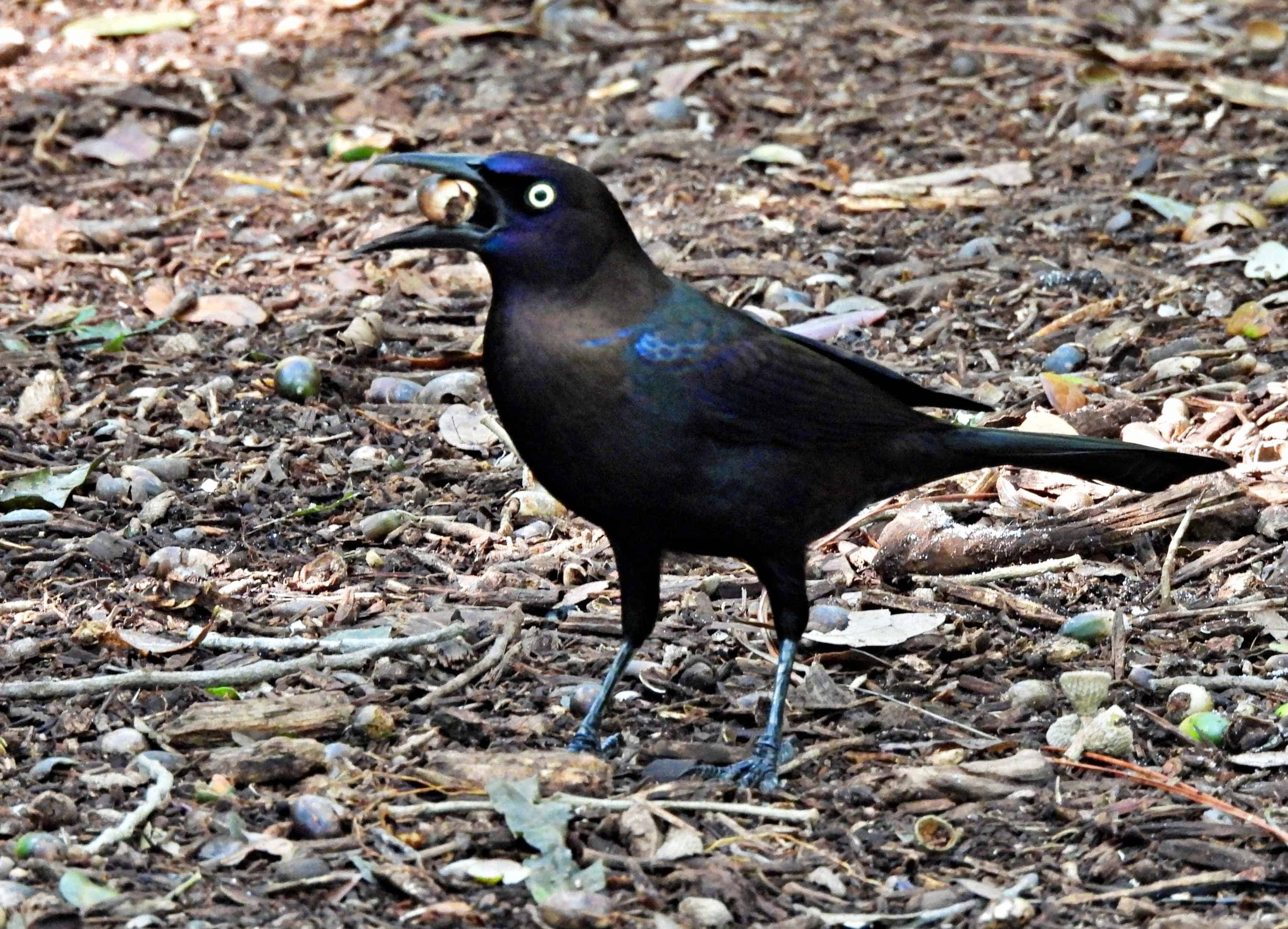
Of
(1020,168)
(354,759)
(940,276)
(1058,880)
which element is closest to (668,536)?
(354,759)

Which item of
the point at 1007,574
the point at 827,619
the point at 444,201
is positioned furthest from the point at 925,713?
the point at 444,201

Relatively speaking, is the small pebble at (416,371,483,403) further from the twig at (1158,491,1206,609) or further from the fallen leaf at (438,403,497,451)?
the twig at (1158,491,1206,609)

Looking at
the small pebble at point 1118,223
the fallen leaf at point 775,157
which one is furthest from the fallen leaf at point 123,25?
the small pebble at point 1118,223

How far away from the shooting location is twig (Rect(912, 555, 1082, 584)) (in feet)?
16.8

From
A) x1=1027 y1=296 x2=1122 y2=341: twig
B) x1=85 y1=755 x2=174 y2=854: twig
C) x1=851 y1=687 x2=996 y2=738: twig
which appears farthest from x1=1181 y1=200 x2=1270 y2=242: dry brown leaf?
x1=85 y1=755 x2=174 y2=854: twig

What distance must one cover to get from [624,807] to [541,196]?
4.31 feet

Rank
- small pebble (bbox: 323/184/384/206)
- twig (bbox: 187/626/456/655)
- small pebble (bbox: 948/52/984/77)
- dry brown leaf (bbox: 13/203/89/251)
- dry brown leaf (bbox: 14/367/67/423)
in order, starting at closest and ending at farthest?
1. twig (bbox: 187/626/456/655)
2. dry brown leaf (bbox: 14/367/67/423)
3. dry brown leaf (bbox: 13/203/89/251)
4. small pebble (bbox: 323/184/384/206)
5. small pebble (bbox: 948/52/984/77)

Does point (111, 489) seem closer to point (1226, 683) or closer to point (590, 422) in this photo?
point (590, 422)

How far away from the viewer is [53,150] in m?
8.33

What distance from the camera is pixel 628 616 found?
4441 mm

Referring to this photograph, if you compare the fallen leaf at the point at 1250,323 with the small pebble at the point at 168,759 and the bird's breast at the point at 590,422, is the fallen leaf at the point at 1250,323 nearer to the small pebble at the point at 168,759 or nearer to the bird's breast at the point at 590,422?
the bird's breast at the point at 590,422

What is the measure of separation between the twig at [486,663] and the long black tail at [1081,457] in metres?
1.16

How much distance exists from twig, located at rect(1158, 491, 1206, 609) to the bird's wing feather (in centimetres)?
85

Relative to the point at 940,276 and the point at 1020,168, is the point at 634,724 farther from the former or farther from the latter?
the point at 1020,168
